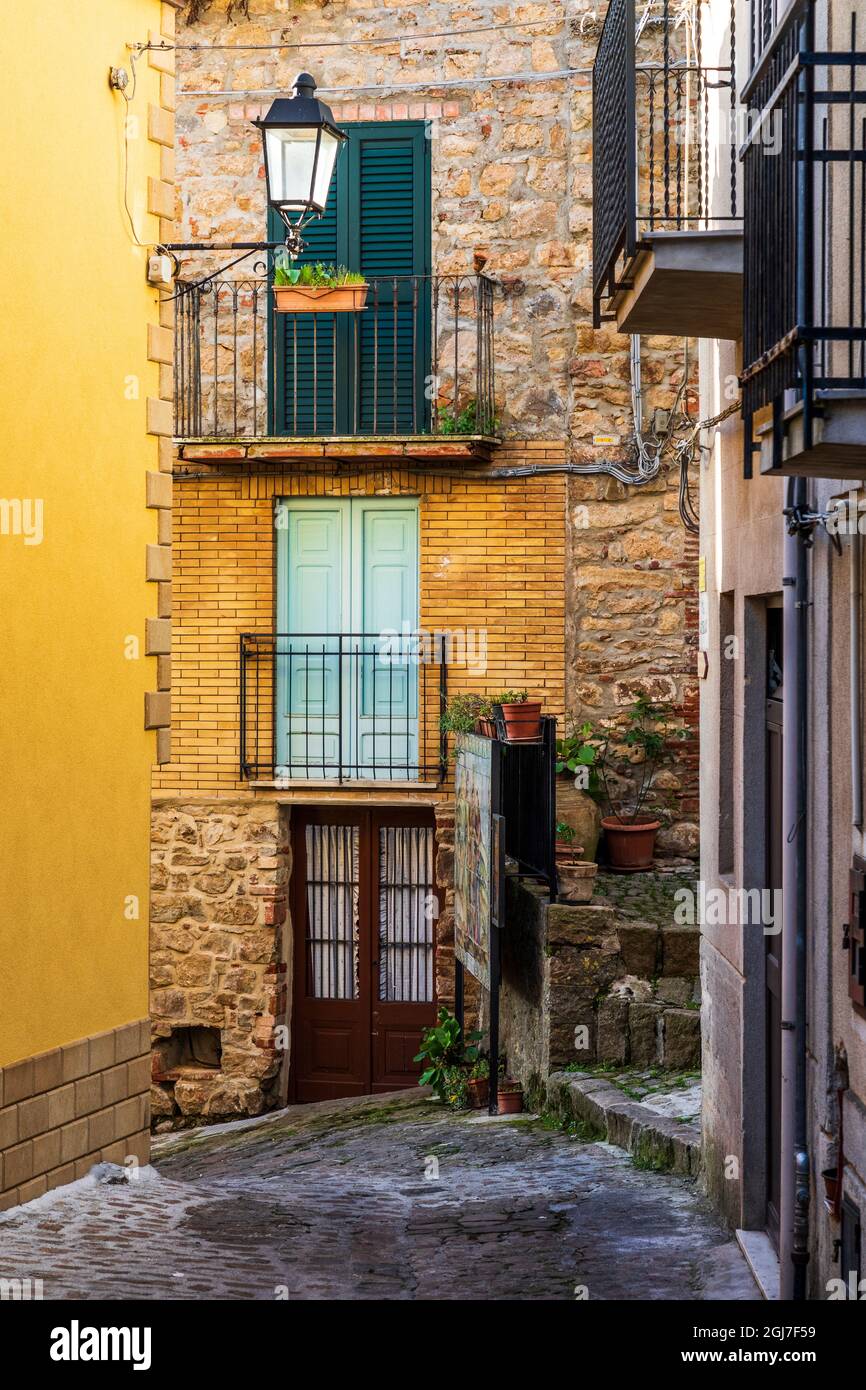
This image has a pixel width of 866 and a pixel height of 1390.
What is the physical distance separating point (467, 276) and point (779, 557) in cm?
842

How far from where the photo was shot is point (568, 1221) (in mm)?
8000

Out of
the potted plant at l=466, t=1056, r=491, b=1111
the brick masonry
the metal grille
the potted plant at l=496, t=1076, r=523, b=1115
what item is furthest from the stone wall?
the metal grille

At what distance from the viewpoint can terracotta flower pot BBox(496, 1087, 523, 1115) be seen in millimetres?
11578

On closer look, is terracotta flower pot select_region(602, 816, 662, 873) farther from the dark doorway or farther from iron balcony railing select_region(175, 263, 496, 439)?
the dark doorway

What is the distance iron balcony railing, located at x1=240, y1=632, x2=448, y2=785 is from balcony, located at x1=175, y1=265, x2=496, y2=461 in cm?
173

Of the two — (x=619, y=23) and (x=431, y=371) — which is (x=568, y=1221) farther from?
(x=431, y=371)

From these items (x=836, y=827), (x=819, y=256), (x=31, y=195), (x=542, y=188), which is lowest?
(x=836, y=827)

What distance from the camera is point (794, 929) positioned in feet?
19.1

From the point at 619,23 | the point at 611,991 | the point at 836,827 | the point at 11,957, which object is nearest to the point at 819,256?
the point at 836,827

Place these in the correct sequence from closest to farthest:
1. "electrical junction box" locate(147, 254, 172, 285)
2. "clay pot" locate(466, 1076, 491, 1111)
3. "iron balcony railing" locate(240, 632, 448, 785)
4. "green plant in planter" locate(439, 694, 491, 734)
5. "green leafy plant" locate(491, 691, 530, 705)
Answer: "electrical junction box" locate(147, 254, 172, 285)
"clay pot" locate(466, 1076, 491, 1111)
"green leafy plant" locate(491, 691, 530, 705)
"green plant in planter" locate(439, 694, 491, 734)
"iron balcony railing" locate(240, 632, 448, 785)

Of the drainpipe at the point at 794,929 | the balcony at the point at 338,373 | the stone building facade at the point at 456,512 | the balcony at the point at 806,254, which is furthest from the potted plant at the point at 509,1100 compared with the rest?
the balcony at the point at 806,254

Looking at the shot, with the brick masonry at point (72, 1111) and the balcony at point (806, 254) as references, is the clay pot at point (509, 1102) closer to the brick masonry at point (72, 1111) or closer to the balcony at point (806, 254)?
the brick masonry at point (72, 1111)

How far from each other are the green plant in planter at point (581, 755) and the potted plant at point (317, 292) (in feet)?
13.7

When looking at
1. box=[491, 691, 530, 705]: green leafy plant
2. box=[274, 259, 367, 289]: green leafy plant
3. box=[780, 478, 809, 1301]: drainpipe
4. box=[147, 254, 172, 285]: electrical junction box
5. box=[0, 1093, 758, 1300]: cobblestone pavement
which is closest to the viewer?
box=[780, 478, 809, 1301]: drainpipe
